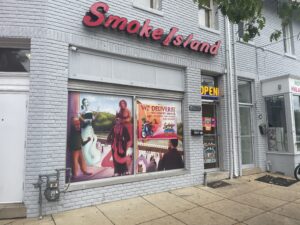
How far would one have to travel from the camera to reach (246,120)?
8.81m

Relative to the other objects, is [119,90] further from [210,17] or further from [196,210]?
[210,17]

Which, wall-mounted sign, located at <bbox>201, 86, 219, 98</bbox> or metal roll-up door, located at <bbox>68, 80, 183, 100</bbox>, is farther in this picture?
wall-mounted sign, located at <bbox>201, 86, 219, 98</bbox>

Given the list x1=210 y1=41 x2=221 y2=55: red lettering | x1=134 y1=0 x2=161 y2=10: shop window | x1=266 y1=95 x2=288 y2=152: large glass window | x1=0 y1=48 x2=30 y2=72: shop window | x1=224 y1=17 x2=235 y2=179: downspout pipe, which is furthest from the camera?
x1=266 y1=95 x2=288 y2=152: large glass window

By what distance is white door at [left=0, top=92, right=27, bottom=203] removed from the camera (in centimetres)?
482

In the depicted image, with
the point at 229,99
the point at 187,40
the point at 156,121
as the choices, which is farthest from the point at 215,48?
the point at 156,121

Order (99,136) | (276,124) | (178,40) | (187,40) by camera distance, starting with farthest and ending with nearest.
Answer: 1. (276,124)
2. (187,40)
3. (178,40)
4. (99,136)

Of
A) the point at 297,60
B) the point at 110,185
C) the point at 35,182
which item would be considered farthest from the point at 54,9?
the point at 297,60

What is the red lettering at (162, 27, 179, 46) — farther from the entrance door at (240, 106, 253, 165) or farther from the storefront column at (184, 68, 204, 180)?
the entrance door at (240, 106, 253, 165)

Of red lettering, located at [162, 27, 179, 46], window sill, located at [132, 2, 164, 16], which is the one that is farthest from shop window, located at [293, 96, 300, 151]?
window sill, located at [132, 2, 164, 16]

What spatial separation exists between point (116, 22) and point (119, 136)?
2721 mm

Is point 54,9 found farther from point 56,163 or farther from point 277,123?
point 277,123

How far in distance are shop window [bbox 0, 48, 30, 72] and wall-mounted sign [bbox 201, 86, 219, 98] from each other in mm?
5066

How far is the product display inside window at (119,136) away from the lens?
211 inches

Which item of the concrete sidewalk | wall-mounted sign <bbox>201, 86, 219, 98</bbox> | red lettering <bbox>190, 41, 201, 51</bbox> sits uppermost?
red lettering <bbox>190, 41, 201, 51</bbox>
